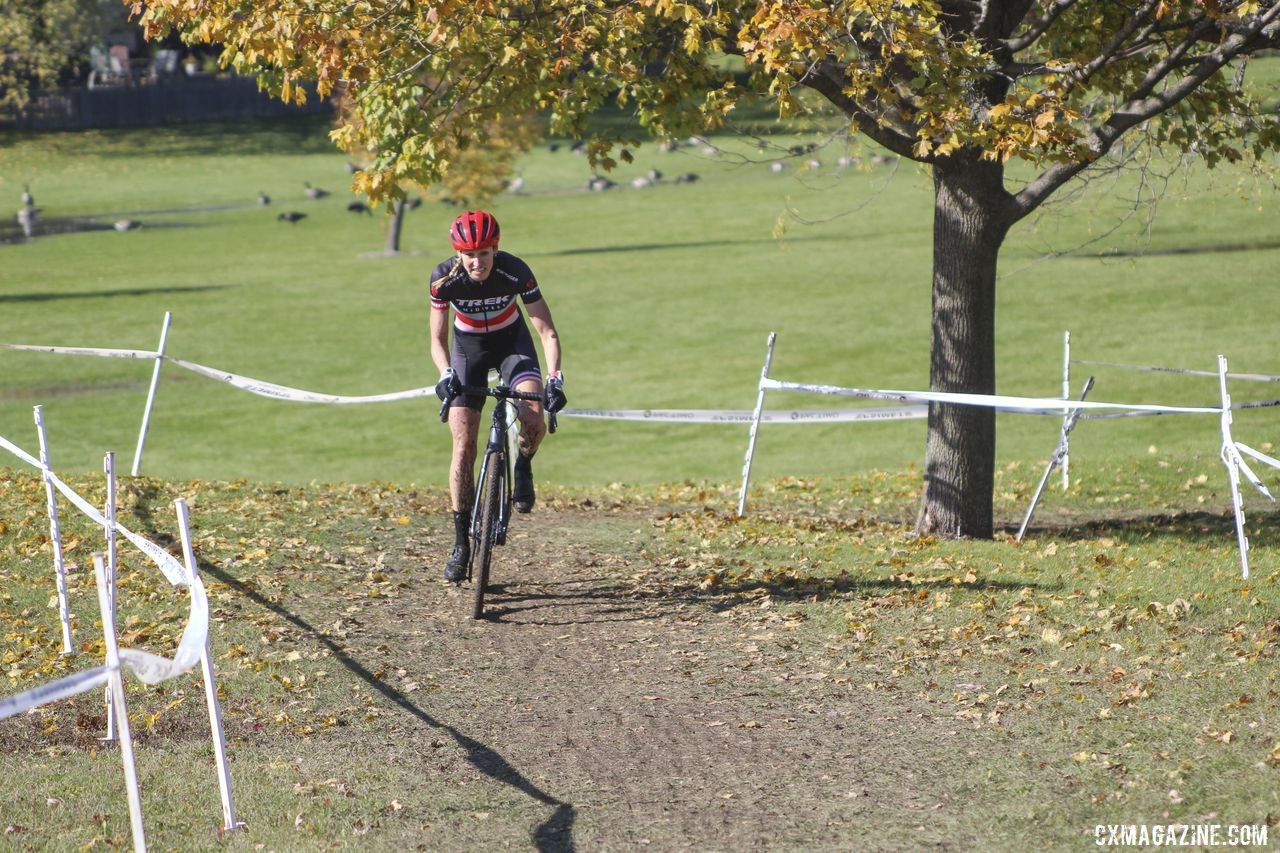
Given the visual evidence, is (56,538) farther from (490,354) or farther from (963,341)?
(963,341)

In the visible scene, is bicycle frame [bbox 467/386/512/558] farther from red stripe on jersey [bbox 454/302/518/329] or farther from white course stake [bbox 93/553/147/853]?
white course stake [bbox 93/553/147/853]

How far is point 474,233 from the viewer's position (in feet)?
30.0

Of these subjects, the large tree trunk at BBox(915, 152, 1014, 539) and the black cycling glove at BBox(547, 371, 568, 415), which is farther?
the large tree trunk at BBox(915, 152, 1014, 539)

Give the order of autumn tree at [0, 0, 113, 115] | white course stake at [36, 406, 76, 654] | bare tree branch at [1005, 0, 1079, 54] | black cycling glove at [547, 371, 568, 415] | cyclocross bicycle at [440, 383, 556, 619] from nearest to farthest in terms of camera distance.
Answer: white course stake at [36, 406, 76, 654], black cycling glove at [547, 371, 568, 415], cyclocross bicycle at [440, 383, 556, 619], bare tree branch at [1005, 0, 1079, 54], autumn tree at [0, 0, 113, 115]

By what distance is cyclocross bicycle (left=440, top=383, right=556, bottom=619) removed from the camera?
30.5ft

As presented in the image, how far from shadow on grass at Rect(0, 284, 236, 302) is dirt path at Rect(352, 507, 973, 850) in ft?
112

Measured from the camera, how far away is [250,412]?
85.6ft

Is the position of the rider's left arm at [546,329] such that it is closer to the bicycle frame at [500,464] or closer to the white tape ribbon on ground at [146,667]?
the bicycle frame at [500,464]

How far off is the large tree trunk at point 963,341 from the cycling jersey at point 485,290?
167 inches

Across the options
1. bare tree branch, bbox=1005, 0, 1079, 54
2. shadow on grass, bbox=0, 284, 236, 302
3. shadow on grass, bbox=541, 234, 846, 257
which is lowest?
shadow on grass, bbox=0, 284, 236, 302

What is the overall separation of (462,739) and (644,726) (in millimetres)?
927

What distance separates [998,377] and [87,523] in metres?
18.9

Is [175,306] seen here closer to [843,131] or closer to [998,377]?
[998,377]

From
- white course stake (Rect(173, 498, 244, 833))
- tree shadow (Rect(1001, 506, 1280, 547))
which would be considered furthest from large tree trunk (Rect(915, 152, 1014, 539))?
white course stake (Rect(173, 498, 244, 833))
